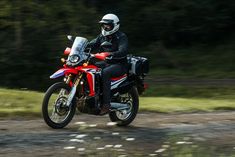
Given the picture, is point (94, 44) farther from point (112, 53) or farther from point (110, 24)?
point (112, 53)

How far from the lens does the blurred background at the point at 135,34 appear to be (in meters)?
24.7

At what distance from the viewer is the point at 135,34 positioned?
35.7 m

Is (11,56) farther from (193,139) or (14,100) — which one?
(193,139)

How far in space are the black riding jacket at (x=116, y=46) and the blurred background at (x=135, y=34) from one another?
1211 cm

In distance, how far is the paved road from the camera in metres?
7.99

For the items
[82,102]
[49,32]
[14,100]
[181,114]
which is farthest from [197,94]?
[82,102]

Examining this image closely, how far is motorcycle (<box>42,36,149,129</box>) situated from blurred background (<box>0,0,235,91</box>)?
12432mm

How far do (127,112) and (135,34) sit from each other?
960 inches

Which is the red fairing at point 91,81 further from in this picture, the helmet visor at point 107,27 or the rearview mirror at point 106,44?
the helmet visor at point 107,27

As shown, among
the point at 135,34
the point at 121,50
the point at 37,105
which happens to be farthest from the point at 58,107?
the point at 135,34

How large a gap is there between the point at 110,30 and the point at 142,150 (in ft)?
10.2

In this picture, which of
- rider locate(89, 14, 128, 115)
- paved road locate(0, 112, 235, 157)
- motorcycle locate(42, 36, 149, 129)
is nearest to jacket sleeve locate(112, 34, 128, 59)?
rider locate(89, 14, 128, 115)

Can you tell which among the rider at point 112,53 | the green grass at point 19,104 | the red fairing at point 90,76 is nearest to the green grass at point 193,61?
the green grass at point 19,104

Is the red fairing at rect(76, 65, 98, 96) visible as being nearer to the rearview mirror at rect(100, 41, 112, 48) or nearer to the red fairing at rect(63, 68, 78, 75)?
the red fairing at rect(63, 68, 78, 75)
